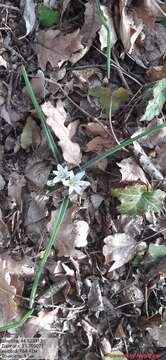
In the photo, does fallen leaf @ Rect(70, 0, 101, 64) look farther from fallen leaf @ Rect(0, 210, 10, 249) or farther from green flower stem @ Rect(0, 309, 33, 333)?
green flower stem @ Rect(0, 309, 33, 333)

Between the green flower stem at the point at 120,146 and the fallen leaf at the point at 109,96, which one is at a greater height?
the fallen leaf at the point at 109,96

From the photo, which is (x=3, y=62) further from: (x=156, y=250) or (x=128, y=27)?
(x=156, y=250)

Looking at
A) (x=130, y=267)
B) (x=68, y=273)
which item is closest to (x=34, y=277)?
(x=68, y=273)

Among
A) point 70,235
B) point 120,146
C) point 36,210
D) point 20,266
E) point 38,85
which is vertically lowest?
point 20,266

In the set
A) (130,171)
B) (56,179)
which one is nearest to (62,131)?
(56,179)

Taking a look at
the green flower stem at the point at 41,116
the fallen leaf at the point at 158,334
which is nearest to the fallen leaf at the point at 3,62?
the green flower stem at the point at 41,116

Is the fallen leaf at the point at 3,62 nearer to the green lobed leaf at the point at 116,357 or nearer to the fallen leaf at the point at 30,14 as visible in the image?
the fallen leaf at the point at 30,14
